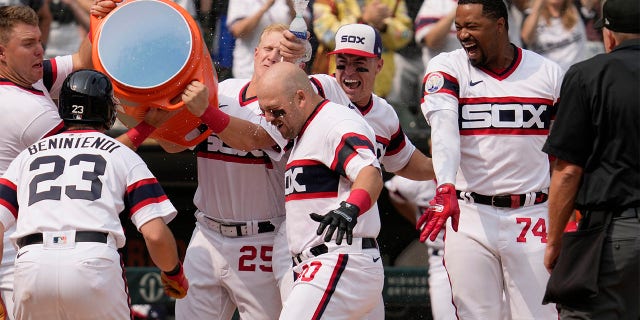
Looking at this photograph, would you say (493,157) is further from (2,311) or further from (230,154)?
(2,311)

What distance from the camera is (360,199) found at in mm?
5254

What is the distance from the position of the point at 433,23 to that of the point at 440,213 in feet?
13.4

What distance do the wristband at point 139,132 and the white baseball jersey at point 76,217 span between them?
615 millimetres

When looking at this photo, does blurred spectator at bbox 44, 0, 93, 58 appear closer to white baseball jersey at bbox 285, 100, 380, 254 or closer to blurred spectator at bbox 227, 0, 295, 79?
blurred spectator at bbox 227, 0, 295, 79

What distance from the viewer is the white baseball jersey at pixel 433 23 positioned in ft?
31.9

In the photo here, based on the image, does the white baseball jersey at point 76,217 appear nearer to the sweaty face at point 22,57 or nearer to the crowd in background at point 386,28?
the sweaty face at point 22,57

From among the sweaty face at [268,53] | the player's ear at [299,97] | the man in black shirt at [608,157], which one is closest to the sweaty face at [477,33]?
the sweaty face at [268,53]

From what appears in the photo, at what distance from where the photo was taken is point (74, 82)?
554cm

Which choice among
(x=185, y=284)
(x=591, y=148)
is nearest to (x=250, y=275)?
(x=185, y=284)

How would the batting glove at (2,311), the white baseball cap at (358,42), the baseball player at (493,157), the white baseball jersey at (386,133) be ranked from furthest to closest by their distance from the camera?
the white baseball cap at (358,42)
the white baseball jersey at (386,133)
the baseball player at (493,157)
the batting glove at (2,311)

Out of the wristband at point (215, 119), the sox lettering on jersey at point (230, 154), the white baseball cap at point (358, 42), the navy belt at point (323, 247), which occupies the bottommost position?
the navy belt at point (323, 247)

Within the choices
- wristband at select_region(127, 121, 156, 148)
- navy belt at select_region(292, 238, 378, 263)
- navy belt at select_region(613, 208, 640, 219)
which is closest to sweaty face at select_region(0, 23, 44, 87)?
wristband at select_region(127, 121, 156, 148)

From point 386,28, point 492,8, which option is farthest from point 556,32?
point 492,8

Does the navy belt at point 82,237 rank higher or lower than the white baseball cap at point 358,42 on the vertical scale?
lower
